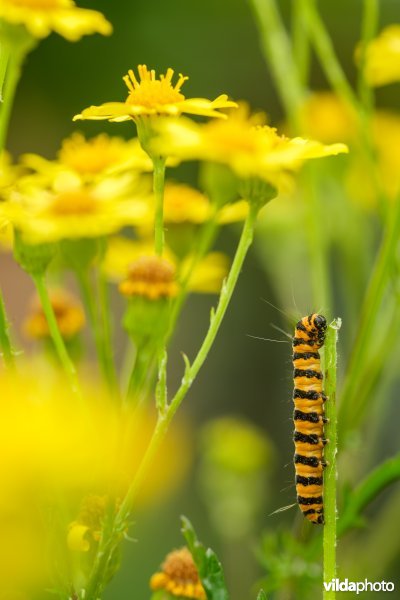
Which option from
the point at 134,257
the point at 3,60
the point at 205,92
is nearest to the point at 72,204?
the point at 3,60

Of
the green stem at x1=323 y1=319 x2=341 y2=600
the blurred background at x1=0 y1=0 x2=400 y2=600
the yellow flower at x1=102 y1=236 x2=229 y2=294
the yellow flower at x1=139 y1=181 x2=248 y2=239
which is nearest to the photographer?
the green stem at x1=323 y1=319 x2=341 y2=600

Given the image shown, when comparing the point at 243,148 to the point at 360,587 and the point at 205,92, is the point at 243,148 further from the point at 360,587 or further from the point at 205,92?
the point at 205,92

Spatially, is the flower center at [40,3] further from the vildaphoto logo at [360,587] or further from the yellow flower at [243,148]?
the vildaphoto logo at [360,587]

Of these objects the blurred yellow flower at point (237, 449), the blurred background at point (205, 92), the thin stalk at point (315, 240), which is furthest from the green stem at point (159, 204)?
the blurred background at point (205, 92)

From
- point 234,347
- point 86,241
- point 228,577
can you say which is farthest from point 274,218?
point 234,347

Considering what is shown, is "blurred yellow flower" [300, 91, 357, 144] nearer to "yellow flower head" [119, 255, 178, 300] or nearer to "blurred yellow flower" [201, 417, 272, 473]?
"blurred yellow flower" [201, 417, 272, 473]

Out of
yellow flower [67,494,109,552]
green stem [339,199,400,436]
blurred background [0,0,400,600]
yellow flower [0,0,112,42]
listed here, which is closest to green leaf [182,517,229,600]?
yellow flower [67,494,109,552]

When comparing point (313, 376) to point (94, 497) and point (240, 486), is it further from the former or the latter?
point (240, 486)
